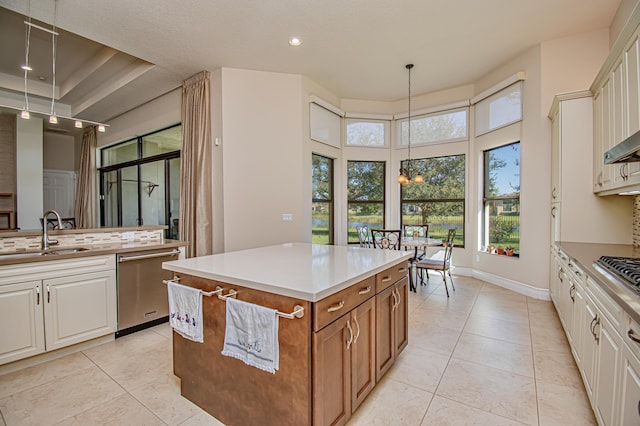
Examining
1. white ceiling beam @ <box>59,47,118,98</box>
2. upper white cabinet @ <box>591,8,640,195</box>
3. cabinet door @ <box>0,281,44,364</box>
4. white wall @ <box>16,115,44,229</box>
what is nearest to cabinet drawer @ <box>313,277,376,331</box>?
upper white cabinet @ <box>591,8,640,195</box>

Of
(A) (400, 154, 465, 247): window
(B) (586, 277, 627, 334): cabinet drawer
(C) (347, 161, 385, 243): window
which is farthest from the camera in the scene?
(C) (347, 161, 385, 243): window

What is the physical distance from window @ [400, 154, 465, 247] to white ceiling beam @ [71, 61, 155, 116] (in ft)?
16.2

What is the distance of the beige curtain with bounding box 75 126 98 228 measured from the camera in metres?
6.63

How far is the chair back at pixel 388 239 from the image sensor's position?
4.17 metres

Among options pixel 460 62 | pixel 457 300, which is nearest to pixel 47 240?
pixel 457 300

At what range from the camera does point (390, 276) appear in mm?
1972

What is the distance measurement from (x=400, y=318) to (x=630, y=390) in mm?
1259

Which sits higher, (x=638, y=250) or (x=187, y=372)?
(x=638, y=250)

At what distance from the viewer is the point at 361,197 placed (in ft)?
18.8

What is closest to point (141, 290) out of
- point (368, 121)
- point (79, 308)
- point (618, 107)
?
point (79, 308)

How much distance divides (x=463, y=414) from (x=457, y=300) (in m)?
2.26

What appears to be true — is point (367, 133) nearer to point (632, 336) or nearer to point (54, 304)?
point (632, 336)

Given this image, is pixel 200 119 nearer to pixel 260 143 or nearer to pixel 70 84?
pixel 260 143

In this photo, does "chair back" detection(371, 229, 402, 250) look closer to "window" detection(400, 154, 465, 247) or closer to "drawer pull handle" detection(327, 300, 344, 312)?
"window" detection(400, 154, 465, 247)
